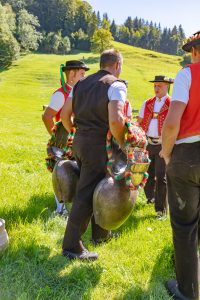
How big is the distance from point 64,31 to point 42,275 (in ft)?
437

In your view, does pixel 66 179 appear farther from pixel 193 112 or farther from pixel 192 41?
pixel 192 41

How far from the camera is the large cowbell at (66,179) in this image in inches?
191

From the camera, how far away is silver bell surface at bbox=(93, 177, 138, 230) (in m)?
4.21

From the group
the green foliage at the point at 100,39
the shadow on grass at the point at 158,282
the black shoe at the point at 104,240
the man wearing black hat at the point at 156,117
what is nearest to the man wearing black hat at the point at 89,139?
the black shoe at the point at 104,240

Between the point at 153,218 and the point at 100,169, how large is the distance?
2.32 meters

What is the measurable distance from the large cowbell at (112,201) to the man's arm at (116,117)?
0.46m

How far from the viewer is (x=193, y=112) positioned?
3557 mm

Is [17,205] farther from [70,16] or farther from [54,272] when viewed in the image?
[70,16]

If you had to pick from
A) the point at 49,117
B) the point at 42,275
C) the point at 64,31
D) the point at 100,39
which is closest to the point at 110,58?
the point at 49,117

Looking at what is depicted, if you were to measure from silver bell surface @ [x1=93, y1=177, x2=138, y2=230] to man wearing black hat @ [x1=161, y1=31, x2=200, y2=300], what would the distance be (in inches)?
24.1

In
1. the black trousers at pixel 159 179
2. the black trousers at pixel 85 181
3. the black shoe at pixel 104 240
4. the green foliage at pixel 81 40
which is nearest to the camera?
the black trousers at pixel 85 181

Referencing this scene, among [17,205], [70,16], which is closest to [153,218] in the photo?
[17,205]

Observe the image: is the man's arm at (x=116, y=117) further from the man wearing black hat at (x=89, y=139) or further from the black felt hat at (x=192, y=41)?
the black felt hat at (x=192, y=41)

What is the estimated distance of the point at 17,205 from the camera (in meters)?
6.18
